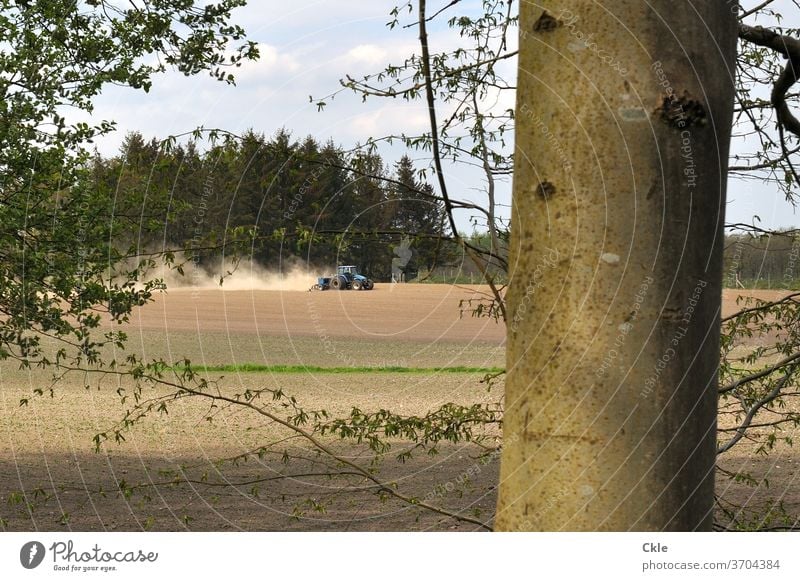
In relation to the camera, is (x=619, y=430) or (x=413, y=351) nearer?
(x=619, y=430)

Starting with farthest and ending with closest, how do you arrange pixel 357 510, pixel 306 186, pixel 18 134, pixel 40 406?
pixel 40 406 < pixel 357 510 < pixel 18 134 < pixel 306 186

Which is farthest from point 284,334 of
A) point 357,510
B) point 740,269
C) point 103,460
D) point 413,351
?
point 740,269

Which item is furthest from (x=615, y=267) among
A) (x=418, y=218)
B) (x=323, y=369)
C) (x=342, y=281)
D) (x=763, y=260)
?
(x=342, y=281)

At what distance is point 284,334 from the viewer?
76.2 ft

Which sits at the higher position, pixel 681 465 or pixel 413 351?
pixel 681 465

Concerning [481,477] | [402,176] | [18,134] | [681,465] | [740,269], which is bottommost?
[481,477]

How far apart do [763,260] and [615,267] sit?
10.9ft

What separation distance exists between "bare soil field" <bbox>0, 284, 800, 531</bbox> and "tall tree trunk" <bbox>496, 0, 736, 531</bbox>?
1.80m

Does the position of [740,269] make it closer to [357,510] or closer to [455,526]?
[455,526]

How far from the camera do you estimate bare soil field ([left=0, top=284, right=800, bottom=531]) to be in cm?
729

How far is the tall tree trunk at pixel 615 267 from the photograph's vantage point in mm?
1468

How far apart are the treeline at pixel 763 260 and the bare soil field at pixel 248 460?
4.37 ft

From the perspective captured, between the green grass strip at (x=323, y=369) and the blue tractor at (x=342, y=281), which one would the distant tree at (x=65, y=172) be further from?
the green grass strip at (x=323, y=369)

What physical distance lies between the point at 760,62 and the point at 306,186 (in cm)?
235
